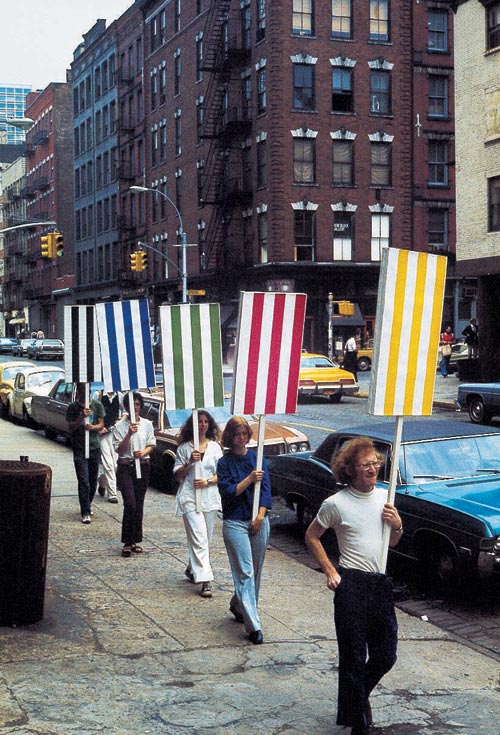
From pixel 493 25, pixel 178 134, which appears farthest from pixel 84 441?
pixel 178 134

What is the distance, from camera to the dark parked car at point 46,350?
63344 mm

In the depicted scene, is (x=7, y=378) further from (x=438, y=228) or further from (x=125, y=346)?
(x=438, y=228)

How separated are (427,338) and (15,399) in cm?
2113

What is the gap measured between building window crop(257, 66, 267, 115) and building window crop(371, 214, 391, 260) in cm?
798

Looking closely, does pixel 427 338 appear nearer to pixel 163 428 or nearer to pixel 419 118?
pixel 163 428

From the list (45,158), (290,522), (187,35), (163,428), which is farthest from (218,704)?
(45,158)

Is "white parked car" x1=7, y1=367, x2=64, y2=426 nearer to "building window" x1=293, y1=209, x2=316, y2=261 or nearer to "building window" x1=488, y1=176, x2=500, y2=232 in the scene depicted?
"building window" x1=488, y1=176, x2=500, y2=232

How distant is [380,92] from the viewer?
5225 centimetres

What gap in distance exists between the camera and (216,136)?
175ft

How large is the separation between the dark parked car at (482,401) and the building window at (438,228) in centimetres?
2990

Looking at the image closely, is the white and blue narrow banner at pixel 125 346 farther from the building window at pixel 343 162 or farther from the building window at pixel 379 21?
the building window at pixel 379 21

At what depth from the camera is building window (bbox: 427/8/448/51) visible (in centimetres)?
5297

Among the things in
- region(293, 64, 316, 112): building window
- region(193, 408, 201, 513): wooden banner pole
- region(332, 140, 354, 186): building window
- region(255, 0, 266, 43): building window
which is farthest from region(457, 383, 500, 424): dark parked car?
region(255, 0, 266, 43): building window

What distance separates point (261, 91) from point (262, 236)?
7.40 metres
